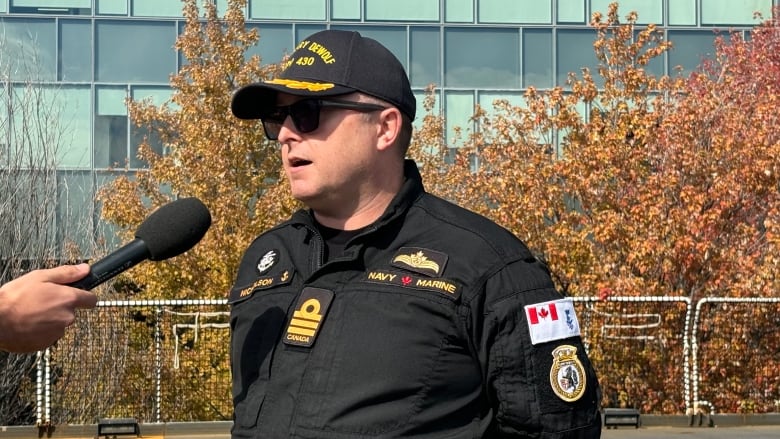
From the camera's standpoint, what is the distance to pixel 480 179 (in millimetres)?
21453

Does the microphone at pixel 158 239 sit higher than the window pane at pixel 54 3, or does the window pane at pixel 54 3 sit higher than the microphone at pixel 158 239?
the window pane at pixel 54 3

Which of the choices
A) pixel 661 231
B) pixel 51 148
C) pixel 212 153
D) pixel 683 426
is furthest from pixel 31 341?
pixel 212 153

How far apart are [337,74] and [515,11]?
2844 cm

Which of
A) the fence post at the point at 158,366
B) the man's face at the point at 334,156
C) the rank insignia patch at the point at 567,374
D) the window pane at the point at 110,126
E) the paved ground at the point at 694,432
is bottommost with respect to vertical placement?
the paved ground at the point at 694,432

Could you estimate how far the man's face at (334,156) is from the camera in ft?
11.5

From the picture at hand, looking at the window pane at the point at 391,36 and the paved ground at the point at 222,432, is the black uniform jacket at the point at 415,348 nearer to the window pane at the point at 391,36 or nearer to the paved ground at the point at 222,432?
the paved ground at the point at 222,432

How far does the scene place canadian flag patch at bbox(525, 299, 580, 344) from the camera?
128 inches

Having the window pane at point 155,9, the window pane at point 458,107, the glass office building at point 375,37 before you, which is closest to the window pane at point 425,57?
the glass office building at point 375,37

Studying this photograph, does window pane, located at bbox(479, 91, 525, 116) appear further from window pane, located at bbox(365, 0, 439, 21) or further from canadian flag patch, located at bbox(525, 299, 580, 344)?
canadian flag patch, located at bbox(525, 299, 580, 344)

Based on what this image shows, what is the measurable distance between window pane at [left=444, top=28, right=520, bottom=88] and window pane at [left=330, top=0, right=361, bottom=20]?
230 cm

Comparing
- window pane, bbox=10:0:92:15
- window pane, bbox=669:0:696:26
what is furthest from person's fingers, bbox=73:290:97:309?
window pane, bbox=669:0:696:26

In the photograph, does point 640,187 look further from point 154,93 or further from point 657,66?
point 154,93

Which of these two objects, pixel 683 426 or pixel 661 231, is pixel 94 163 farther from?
pixel 683 426

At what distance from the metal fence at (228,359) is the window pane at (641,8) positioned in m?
16.9
